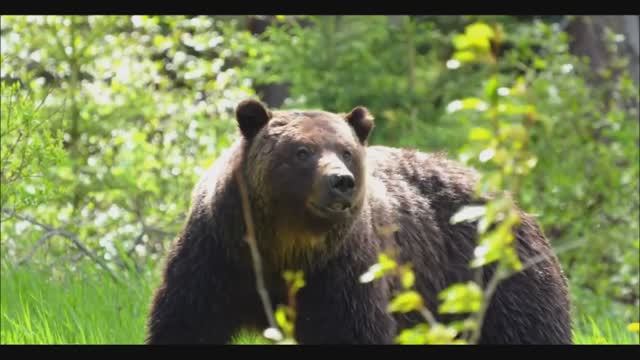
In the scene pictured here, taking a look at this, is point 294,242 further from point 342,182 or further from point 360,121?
point 360,121

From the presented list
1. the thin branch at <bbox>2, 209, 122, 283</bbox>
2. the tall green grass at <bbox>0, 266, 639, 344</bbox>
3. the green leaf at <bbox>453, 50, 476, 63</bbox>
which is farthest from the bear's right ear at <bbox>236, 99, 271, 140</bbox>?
the green leaf at <bbox>453, 50, 476, 63</bbox>

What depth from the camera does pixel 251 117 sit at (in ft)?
19.0

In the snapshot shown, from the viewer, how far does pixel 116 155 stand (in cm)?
1126

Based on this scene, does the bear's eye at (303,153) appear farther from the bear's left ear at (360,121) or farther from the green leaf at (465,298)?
the green leaf at (465,298)

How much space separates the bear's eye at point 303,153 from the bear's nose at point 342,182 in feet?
0.95

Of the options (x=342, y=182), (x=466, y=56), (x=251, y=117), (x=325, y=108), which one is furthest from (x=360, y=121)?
(x=325, y=108)

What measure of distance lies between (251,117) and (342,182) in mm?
713

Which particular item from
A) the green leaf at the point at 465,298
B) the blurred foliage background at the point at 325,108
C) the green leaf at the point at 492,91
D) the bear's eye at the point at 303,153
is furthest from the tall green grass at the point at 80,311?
the green leaf at the point at 492,91

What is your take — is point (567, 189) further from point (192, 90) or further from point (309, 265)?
point (309, 265)

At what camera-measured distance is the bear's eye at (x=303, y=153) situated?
218 inches

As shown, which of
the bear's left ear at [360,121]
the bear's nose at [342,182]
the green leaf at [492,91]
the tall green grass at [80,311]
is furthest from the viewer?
the tall green grass at [80,311]

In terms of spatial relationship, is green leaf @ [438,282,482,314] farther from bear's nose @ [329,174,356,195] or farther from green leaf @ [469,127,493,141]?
bear's nose @ [329,174,356,195]

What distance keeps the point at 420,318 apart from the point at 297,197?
1.14 meters

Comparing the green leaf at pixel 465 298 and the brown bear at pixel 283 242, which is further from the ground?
the green leaf at pixel 465 298
